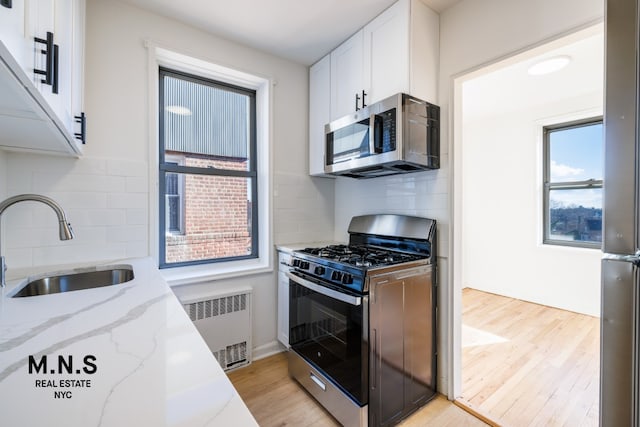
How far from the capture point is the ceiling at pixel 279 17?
6.22ft

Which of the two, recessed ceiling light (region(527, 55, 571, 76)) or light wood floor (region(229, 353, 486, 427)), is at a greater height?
recessed ceiling light (region(527, 55, 571, 76))

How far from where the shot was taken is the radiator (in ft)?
6.91

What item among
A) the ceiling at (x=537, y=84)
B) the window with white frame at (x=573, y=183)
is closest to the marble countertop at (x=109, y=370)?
the ceiling at (x=537, y=84)

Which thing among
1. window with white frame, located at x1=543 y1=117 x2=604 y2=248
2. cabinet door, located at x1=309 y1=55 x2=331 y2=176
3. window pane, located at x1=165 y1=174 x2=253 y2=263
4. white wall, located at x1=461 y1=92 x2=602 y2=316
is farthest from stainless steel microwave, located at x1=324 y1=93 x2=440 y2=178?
window with white frame, located at x1=543 y1=117 x2=604 y2=248

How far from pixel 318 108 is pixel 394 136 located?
109 cm

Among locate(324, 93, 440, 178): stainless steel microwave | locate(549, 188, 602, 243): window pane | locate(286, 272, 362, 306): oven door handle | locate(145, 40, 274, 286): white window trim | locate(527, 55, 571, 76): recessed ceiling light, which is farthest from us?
locate(549, 188, 602, 243): window pane

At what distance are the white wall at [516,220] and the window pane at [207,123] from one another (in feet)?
9.43

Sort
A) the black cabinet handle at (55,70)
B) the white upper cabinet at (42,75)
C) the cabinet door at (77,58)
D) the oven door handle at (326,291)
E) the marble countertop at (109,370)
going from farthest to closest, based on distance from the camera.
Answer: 1. the oven door handle at (326,291)
2. the cabinet door at (77,58)
3. the black cabinet handle at (55,70)
4. the white upper cabinet at (42,75)
5. the marble countertop at (109,370)

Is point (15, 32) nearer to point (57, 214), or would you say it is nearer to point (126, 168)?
point (57, 214)

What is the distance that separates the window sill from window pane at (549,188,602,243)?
373 centimetres

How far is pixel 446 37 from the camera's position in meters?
1.94

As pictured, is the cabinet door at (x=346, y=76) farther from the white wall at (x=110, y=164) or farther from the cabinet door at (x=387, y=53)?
the white wall at (x=110, y=164)

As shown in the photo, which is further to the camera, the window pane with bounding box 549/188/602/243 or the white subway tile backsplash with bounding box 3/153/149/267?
the window pane with bounding box 549/188/602/243

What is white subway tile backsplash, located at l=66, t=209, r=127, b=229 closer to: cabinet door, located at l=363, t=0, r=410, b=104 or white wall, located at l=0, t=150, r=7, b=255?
white wall, located at l=0, t=150, r=7, b=255
